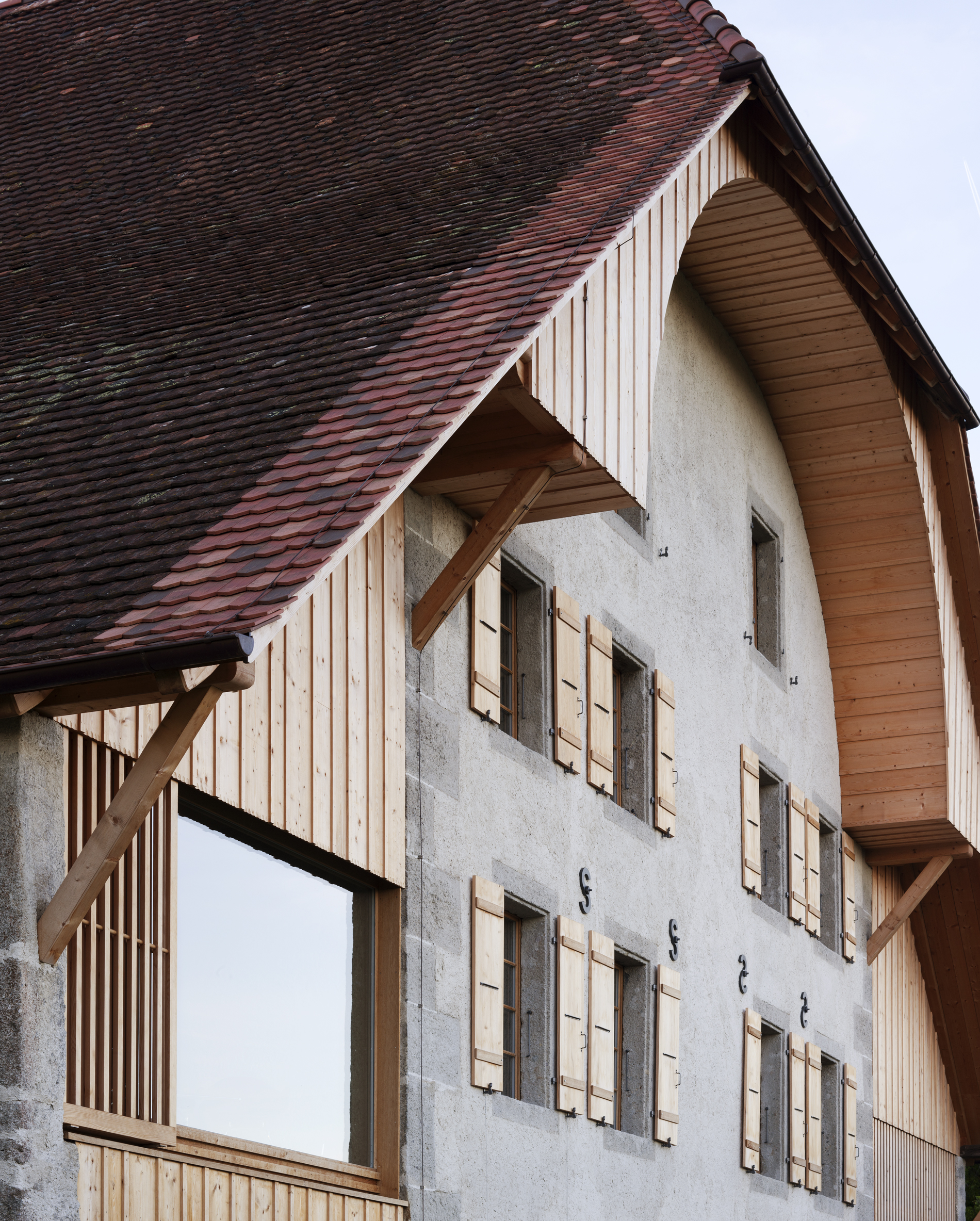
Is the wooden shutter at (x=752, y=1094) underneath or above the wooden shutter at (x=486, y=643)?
underneath

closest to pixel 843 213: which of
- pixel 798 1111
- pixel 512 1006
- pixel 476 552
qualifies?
pixel 476 552

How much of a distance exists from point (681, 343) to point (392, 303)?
6.44 meters

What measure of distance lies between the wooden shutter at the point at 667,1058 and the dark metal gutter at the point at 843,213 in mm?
5461

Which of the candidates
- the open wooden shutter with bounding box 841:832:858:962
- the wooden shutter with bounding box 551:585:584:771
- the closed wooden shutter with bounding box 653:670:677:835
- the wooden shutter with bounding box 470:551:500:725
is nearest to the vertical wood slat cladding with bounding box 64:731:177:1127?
the wooden shutter with bounding box 470:551:500:725

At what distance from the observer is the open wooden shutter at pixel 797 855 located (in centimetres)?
1648

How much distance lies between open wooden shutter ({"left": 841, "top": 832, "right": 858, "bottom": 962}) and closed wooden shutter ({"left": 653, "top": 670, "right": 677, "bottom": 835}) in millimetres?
4633

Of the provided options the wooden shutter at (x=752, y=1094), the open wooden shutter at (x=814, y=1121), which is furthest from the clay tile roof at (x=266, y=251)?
the open wooden shutter at (x=814, y=1121)

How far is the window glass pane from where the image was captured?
29.3 ft

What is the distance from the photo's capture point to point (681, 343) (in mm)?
15406

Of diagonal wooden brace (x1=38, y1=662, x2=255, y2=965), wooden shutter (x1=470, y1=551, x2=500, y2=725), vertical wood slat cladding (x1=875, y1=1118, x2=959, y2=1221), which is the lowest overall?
vertical wood slat cladding (x1=875, y1=1118, x2=959, y2=1221)

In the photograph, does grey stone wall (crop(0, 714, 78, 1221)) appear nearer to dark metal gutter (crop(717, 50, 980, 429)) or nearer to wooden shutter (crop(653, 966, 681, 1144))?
wooden shutter (crop(653, 966, 681, 1144))

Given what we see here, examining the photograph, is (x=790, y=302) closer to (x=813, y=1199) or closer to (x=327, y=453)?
(x=813, y=1199)

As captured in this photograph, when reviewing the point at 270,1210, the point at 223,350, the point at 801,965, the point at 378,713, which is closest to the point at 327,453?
the point at 223,350

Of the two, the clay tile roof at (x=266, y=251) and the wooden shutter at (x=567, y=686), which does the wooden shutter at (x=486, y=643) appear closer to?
the wooden shutter at (x=567, y=686)
